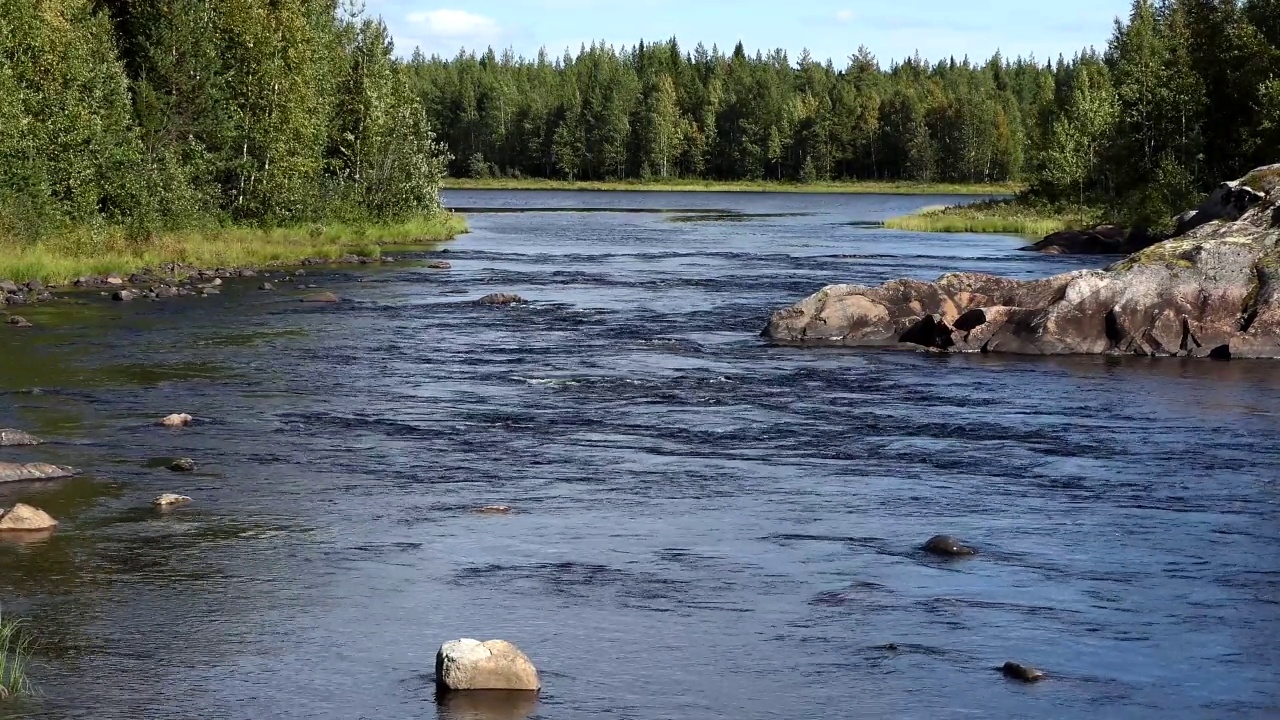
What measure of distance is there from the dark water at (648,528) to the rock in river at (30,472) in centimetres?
47

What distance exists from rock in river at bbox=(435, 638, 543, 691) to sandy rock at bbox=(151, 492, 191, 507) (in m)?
7.68

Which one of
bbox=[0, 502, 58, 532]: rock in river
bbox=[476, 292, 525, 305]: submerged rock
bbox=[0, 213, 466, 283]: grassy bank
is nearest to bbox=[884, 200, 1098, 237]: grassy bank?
bbox=[0, 213, 466, 283]: grassy bank

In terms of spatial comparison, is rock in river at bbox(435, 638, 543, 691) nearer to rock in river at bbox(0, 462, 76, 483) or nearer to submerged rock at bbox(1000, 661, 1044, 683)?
submerged rock at bbox(1000, 661, 1044, 683)

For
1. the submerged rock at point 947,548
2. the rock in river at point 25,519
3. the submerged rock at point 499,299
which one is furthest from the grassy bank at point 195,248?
the submerged rock at point 947,548

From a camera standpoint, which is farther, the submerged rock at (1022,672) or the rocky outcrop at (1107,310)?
the rocky outcrop at (1107,310)

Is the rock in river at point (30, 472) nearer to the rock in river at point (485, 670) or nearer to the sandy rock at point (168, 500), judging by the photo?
the sandy rock at point (168, 500)

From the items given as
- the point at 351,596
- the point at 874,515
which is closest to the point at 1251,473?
the point at 874,515

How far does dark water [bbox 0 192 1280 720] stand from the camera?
516 inches

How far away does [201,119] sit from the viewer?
66062 millimetres

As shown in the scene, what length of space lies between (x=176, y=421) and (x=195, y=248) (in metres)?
34.4

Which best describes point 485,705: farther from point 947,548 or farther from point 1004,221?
point 1004,221

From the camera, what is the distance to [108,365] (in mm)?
31828

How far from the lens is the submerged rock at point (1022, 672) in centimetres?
1307

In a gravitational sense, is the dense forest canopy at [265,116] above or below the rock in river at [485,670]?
above
